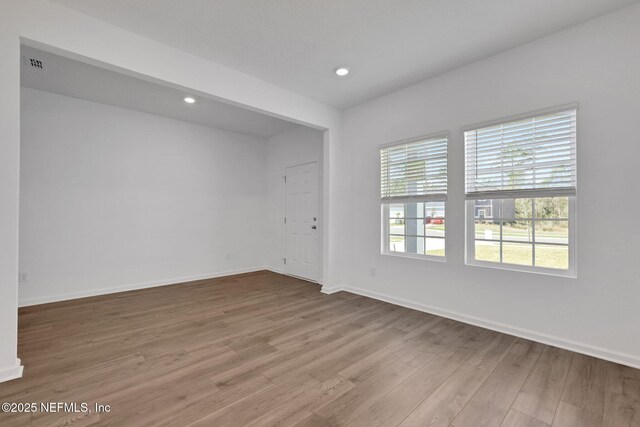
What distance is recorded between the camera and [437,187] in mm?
3463

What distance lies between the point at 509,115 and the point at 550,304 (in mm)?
1860

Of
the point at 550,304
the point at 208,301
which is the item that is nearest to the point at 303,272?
the point at 208,301

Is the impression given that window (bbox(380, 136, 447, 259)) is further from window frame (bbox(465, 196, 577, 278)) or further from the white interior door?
the white interior door

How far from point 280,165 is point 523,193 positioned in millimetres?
4339

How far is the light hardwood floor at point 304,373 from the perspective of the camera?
173 centimetres

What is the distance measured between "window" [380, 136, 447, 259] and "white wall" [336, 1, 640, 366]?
0.49 feet

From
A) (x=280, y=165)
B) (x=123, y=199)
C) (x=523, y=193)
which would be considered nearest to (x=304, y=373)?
(x=523, y=193)

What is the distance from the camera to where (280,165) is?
19.6 feet

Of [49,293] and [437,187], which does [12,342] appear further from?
[437,187]

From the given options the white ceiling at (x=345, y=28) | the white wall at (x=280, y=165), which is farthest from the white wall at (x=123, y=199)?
the white ceiling at (x=345, y=28)

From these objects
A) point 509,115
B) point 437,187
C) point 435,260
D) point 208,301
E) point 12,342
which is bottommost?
point 208,301

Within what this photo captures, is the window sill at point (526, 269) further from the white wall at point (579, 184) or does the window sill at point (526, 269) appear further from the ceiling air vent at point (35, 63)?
the ceiling air vent at point (35, 63)

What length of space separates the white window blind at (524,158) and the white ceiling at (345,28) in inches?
32.1

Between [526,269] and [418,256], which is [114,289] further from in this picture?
[526,269]
